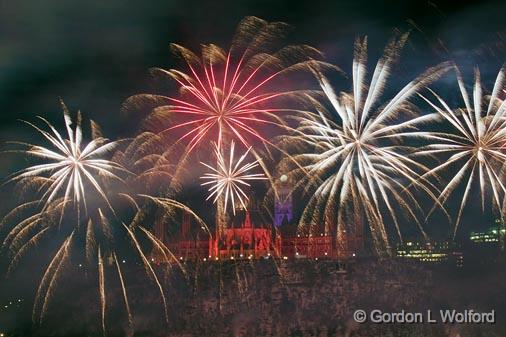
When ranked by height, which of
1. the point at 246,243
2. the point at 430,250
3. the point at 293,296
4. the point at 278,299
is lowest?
the point at 278,299

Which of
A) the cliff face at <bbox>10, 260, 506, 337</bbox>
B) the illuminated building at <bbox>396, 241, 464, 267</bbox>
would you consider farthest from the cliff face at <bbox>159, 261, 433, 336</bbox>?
the illuminated building at <bbox>396, 241, 464, 267</bbox>

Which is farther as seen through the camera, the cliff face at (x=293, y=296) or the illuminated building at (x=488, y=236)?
the illuminated building at (x=488, y=236)

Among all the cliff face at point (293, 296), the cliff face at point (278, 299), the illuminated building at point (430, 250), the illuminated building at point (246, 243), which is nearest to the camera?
the cliff face at point (278, 299)

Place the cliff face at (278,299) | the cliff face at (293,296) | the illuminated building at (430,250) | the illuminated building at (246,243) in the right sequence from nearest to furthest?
1. the cliff face at (278,299)
2. the cliff face at (293,296)
3. the illuminated building at (430,250)
4. the illuminated building at (246,243)

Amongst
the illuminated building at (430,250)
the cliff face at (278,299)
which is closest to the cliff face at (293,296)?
the cliff face at (278,299)

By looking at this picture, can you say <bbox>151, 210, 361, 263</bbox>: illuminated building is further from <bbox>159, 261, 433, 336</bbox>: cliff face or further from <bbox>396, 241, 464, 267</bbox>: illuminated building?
<bbox>159, 261, 433, 336</bbox>: cliff face

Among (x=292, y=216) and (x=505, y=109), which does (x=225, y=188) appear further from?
(x=292, y=216)

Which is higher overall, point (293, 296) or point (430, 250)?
point (430, 250)

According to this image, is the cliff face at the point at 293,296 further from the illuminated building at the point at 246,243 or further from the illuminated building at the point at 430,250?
the illuminated building at the point at 246,243

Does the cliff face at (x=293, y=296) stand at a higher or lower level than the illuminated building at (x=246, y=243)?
lower

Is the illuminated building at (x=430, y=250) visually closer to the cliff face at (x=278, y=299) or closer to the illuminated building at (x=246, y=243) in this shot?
the illuminated building at (x=246, y=243)

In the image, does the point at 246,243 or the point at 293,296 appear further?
the point at 246,243

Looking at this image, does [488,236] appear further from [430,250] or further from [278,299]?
[278,299]

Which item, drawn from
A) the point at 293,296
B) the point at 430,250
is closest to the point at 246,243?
the point at 430,250
